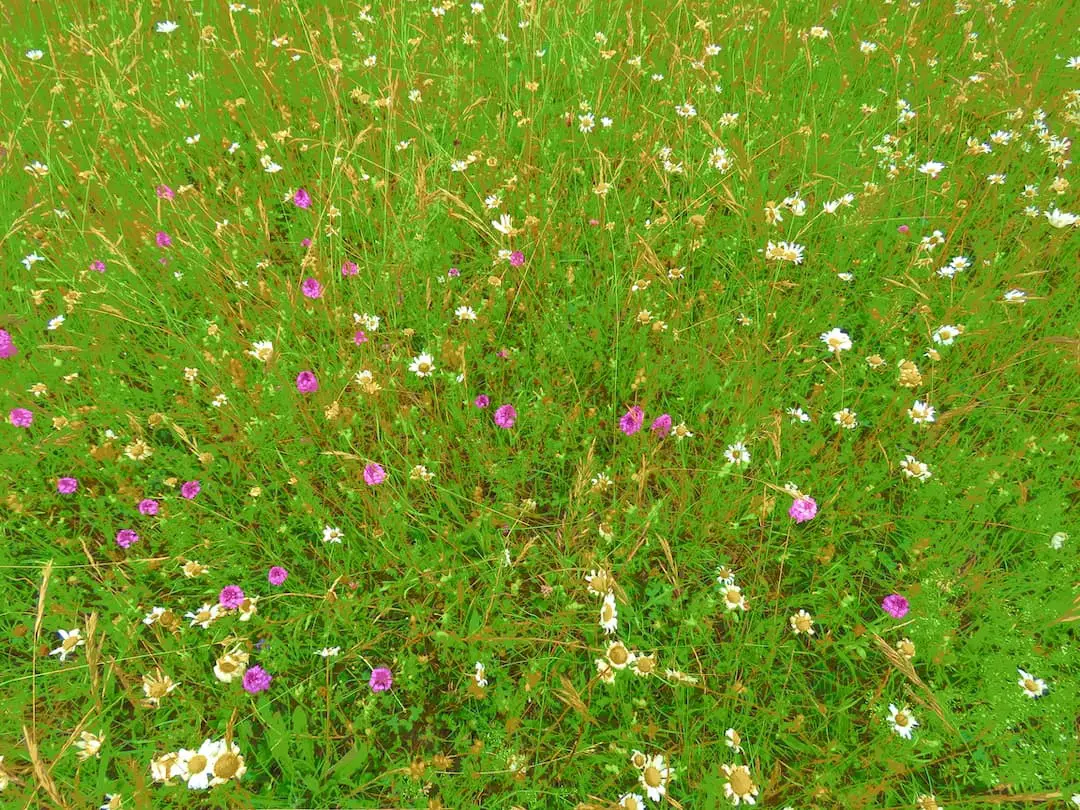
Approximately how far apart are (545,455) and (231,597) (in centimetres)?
109

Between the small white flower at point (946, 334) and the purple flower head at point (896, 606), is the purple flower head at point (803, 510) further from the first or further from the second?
the small white flower at point (946, 334)

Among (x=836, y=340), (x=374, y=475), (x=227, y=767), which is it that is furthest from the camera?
(x=836, y=340)

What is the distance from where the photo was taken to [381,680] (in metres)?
1.59

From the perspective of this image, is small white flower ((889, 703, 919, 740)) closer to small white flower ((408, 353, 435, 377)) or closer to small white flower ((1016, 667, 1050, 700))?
small white flower ((1016, 667, 1050, 700))

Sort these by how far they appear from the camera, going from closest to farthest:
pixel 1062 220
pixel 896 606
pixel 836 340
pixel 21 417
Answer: pixel 896 606, pixel 21 417, pixel 836 340, pixel 1062 220

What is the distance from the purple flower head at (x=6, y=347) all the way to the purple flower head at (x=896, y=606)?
3271 millimetres

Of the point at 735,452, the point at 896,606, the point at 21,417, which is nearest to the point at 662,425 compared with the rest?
the point at 735,452

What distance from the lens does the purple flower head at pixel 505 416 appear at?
2.03 m

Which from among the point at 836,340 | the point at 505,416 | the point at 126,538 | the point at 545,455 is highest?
the point at 836,340

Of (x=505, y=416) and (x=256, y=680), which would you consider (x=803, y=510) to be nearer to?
(x=505, y=416)

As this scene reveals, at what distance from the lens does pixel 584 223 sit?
258cm

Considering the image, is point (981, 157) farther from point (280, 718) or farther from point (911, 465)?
point (280, 718)

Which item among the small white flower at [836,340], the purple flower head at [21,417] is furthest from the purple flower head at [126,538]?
the small white flower at [836,340]

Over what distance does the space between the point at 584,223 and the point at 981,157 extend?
7.28 ft
